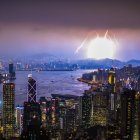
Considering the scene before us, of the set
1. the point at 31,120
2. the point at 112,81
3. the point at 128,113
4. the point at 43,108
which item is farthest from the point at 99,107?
the point at 31,120

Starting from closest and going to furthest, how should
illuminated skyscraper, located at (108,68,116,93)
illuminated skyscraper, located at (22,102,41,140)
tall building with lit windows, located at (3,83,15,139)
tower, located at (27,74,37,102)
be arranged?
illuminated skyscraper, located at (22,102,41,140) < illuminated skyscraper, located at (108,68,116,93) < tall building with lit windows, located at (3,83,15,139) < tower, located at (27,74,37,102)

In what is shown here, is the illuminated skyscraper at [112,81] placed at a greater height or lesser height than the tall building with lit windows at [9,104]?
greater

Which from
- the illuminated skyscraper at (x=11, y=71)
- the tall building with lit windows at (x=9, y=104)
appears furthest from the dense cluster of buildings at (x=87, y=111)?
the illuminated skyscraper at (x=11, y=71)

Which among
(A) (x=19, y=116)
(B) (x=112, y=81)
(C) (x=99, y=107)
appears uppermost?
(B) (x=112, y=81)

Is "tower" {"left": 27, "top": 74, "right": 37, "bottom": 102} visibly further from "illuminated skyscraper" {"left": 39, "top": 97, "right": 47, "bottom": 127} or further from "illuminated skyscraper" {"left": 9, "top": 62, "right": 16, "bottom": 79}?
"illuminated skyscraper" {"left": 9, "top": 62, "right": 16, "bottom": 79}

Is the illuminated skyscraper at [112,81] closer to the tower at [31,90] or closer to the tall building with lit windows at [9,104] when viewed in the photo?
the tower at [31,90]

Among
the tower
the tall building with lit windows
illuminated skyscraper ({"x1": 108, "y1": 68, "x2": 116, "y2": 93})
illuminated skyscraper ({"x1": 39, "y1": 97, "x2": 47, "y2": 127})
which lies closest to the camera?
illuminated skyscraper ({"x1": 39, "y1": 97, "x2": 47, "y2": 127})

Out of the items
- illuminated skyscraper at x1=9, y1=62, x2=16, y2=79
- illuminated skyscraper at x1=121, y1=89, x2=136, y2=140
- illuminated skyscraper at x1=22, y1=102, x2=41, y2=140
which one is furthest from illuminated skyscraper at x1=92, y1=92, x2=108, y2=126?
illuminated skyscraper at x1=9, y1=62, x2=16, y2=79

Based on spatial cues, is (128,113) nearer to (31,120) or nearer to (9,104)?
(31,120)

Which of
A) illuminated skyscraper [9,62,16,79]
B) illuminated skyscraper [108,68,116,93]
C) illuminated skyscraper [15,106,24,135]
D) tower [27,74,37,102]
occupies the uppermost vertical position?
illuminated skyscraper [9,62,16,79]
